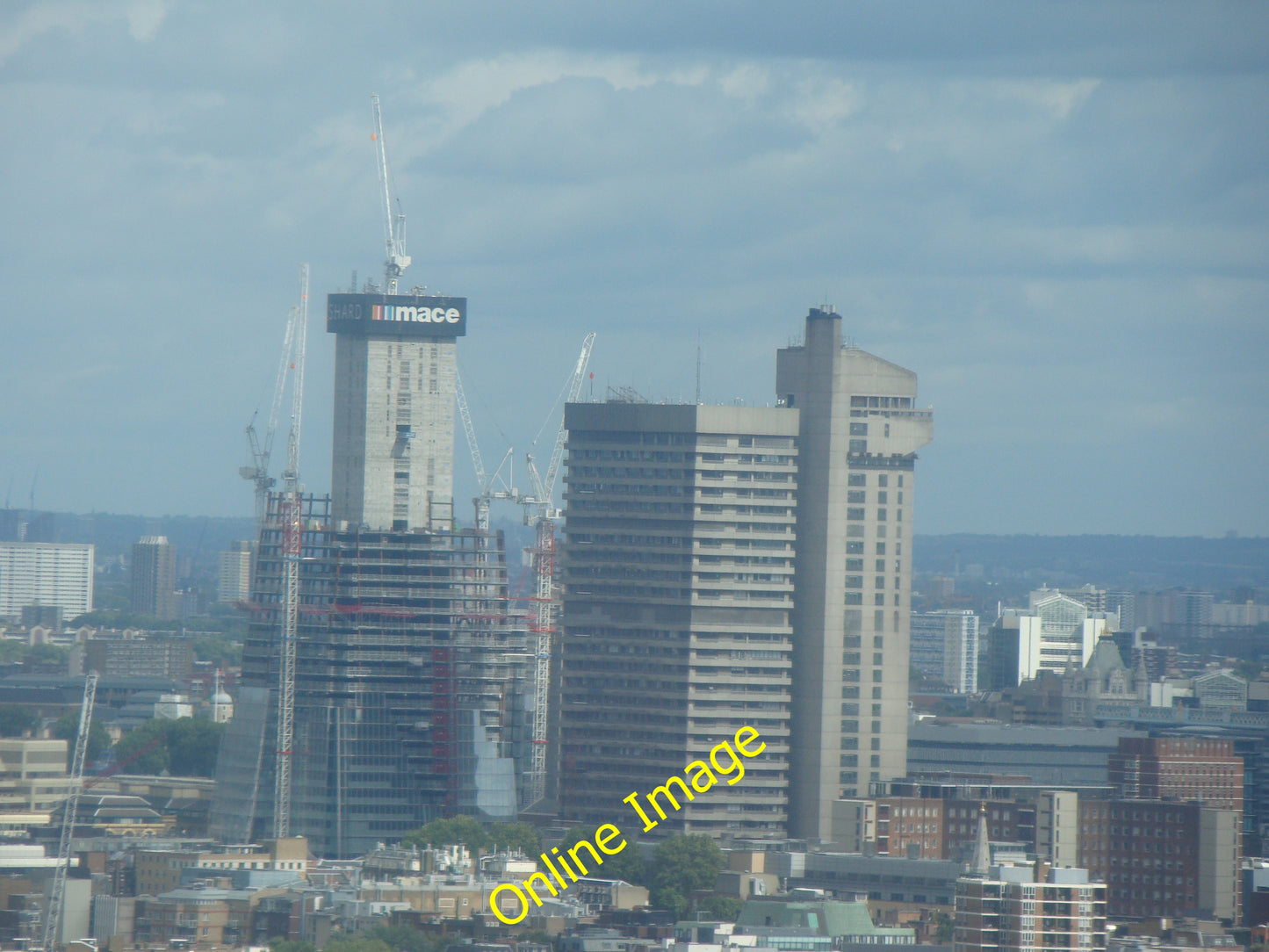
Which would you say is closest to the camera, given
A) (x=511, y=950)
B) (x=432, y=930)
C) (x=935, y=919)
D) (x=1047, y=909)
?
(x=1047, y=909)

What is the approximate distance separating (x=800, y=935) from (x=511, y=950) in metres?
15.6

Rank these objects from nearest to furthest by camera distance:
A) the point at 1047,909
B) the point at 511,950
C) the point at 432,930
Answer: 1. the point at 1047,909
2. the point at 511,950
3. the point at 432,930

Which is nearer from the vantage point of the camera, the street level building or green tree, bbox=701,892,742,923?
the street level building

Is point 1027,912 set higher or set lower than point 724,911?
higher

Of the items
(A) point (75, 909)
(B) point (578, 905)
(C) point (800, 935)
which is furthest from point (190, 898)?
(C) point (800, 935)

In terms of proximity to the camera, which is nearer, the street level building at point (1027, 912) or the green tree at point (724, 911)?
the street level building at point (1027, 912)

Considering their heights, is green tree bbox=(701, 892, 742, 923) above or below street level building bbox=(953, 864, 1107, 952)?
below

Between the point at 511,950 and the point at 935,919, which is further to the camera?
the point at 935,919

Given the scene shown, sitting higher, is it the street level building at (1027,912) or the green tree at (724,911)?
the street level building at (1027,912)

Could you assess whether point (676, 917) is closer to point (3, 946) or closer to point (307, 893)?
point (307, 893)

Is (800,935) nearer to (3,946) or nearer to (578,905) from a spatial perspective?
(578,905)

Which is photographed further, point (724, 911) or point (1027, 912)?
point (724, 911)

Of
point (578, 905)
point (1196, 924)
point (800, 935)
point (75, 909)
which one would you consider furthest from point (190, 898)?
point (1196, 924)

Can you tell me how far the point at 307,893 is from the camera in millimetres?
191375
